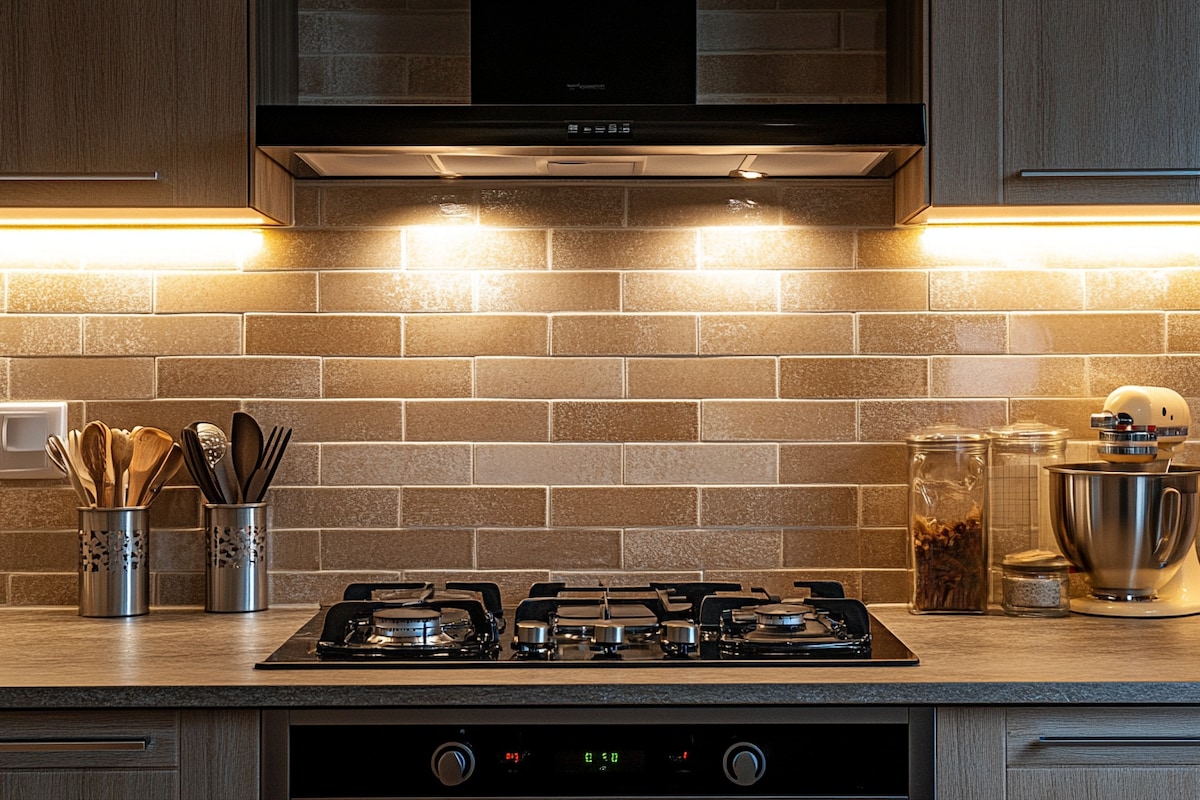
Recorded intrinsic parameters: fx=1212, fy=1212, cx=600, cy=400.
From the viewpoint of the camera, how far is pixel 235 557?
2.19m

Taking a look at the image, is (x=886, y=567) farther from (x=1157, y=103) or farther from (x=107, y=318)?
(x=107, y=318)

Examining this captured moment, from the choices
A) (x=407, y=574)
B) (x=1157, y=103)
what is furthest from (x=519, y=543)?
(x=1157, y=103)

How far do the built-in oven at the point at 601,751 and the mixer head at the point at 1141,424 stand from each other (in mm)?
749

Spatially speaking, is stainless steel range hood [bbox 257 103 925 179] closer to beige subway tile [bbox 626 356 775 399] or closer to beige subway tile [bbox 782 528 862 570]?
beige subway tile [bbox 626 356 775 399]

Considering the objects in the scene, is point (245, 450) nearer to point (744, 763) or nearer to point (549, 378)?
point (549, 378)

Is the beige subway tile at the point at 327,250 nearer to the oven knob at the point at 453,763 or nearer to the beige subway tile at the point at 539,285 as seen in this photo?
the beige subway tile at the point at 539,285

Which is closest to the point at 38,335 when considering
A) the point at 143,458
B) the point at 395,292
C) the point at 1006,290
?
the point at 143,458

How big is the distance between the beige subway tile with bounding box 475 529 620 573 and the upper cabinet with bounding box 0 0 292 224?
0.78 m

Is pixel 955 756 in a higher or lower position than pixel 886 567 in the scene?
lower

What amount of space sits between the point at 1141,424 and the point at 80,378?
1960mm

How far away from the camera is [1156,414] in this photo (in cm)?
217

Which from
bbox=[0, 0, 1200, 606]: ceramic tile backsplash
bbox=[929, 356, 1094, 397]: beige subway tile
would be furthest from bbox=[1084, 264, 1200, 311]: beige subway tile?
bbox=[929, 356, 1094, 397]: beige subway tile

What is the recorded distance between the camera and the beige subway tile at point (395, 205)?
2303 millimetres

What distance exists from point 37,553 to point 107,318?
18.3 inches
